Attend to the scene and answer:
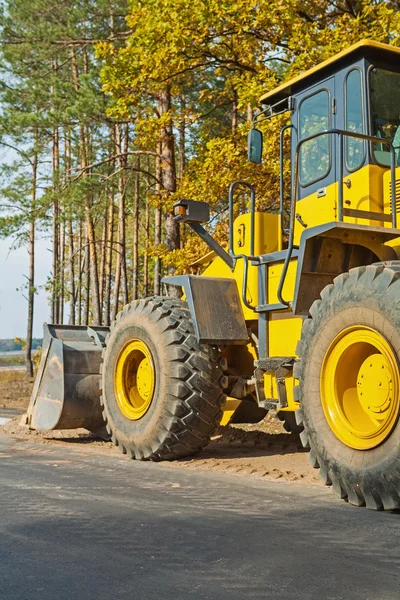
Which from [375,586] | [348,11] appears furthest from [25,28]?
[375,586]

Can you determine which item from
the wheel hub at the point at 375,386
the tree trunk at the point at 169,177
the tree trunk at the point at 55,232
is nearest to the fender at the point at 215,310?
the wheel hub at the point at 375,386

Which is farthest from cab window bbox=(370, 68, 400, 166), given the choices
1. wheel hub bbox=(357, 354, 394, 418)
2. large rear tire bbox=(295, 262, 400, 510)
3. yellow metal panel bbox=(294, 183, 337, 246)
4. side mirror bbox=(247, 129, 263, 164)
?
wheel hub bbox=(357, 354, 394, 418)

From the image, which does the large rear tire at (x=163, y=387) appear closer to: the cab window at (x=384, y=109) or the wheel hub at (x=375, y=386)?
the wheel hub at (x=375, y=386)

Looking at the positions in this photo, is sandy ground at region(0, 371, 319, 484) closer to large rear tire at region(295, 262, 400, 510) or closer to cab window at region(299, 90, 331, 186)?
large rear tire at region(295, 262, 400, 510)

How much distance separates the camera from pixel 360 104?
6238 mm

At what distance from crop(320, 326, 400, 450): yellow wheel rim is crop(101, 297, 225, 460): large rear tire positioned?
1.87 metres

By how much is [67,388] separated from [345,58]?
486 centimetres

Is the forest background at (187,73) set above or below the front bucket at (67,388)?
above

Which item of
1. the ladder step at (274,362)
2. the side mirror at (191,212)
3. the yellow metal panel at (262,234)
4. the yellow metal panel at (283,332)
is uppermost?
the side mirror at (191,212)

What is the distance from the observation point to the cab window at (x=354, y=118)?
6199 mm

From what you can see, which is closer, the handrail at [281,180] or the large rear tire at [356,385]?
the large rear tire at [356,385]

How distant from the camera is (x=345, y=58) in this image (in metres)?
6.40

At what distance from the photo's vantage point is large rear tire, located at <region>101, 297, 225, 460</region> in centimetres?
696

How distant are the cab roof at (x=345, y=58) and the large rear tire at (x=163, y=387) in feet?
8.00
